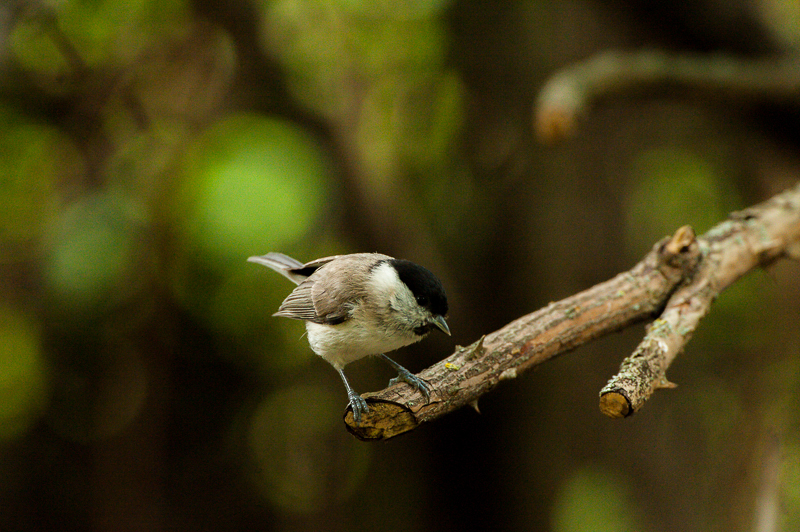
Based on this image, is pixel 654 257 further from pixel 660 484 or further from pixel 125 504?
pixel 125 504

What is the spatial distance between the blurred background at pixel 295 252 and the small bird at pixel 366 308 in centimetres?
180

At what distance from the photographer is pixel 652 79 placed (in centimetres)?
364

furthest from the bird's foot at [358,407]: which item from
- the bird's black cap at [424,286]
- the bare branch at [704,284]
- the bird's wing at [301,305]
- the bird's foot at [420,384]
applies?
the bare branch at [704,284]

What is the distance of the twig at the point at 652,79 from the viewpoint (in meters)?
2.93

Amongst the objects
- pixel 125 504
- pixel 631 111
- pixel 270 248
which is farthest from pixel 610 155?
pixel 125 504

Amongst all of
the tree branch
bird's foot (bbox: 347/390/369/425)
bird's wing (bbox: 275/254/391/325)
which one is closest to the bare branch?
the tree branch

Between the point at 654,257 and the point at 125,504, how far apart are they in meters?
3.82

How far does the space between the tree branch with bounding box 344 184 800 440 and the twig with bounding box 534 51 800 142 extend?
3.16 feet

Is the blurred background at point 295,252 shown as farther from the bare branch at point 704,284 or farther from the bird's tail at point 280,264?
the bird's tail at point 280,264

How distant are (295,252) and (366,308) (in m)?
2.24

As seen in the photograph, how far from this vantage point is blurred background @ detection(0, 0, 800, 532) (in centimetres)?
376

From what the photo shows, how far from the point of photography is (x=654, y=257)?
2201mm

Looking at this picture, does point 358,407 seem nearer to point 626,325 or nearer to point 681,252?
point 626,325

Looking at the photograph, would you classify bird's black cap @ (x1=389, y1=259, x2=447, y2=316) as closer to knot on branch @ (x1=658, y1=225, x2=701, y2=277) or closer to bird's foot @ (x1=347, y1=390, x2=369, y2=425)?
bird's foot @ (x1=347, y1=390, x2=369, y2=425)
